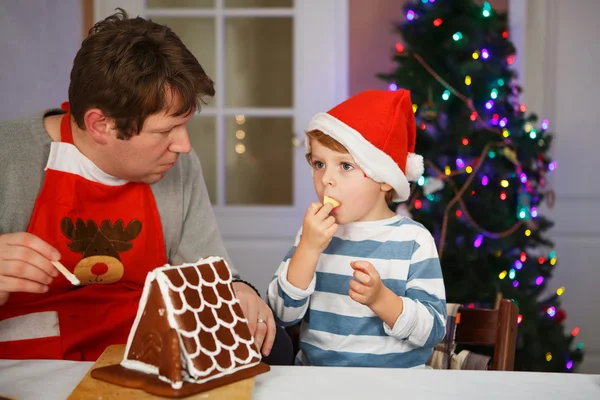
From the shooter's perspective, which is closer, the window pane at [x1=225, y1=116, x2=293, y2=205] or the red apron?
the red apron

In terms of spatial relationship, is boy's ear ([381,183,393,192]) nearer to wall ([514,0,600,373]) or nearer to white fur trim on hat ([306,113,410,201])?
white fur trim on hat ([306,113,410,201])

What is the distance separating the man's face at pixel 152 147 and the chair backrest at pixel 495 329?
704 mm

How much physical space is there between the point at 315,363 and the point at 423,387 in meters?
0.48

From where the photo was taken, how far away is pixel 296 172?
3.54 m

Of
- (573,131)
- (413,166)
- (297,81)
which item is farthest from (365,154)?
(573,131)

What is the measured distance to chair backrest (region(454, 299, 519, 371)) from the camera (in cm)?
128

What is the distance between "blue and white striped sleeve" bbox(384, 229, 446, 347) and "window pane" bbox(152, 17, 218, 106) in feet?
7.58

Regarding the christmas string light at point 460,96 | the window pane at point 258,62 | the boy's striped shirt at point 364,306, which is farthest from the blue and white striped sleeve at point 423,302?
the window pane at point 258,62

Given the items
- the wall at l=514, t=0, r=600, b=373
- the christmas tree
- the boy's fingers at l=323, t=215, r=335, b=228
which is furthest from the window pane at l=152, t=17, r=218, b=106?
the boy's fingers at l=323, t=215, r=335, b=228

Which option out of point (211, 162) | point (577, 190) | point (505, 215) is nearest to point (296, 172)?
point (211, 162)

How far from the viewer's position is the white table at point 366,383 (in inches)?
38.5

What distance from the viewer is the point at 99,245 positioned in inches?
58.0

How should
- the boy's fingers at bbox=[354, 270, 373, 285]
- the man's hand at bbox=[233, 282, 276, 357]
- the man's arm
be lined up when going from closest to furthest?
1. the boy's fingers at bbox=[354, 270, 373, 285]
2. the man's hand at bbox=[233, 282, 276, 357]
3. the man's arm

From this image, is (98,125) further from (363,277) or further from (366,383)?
(366,383)
